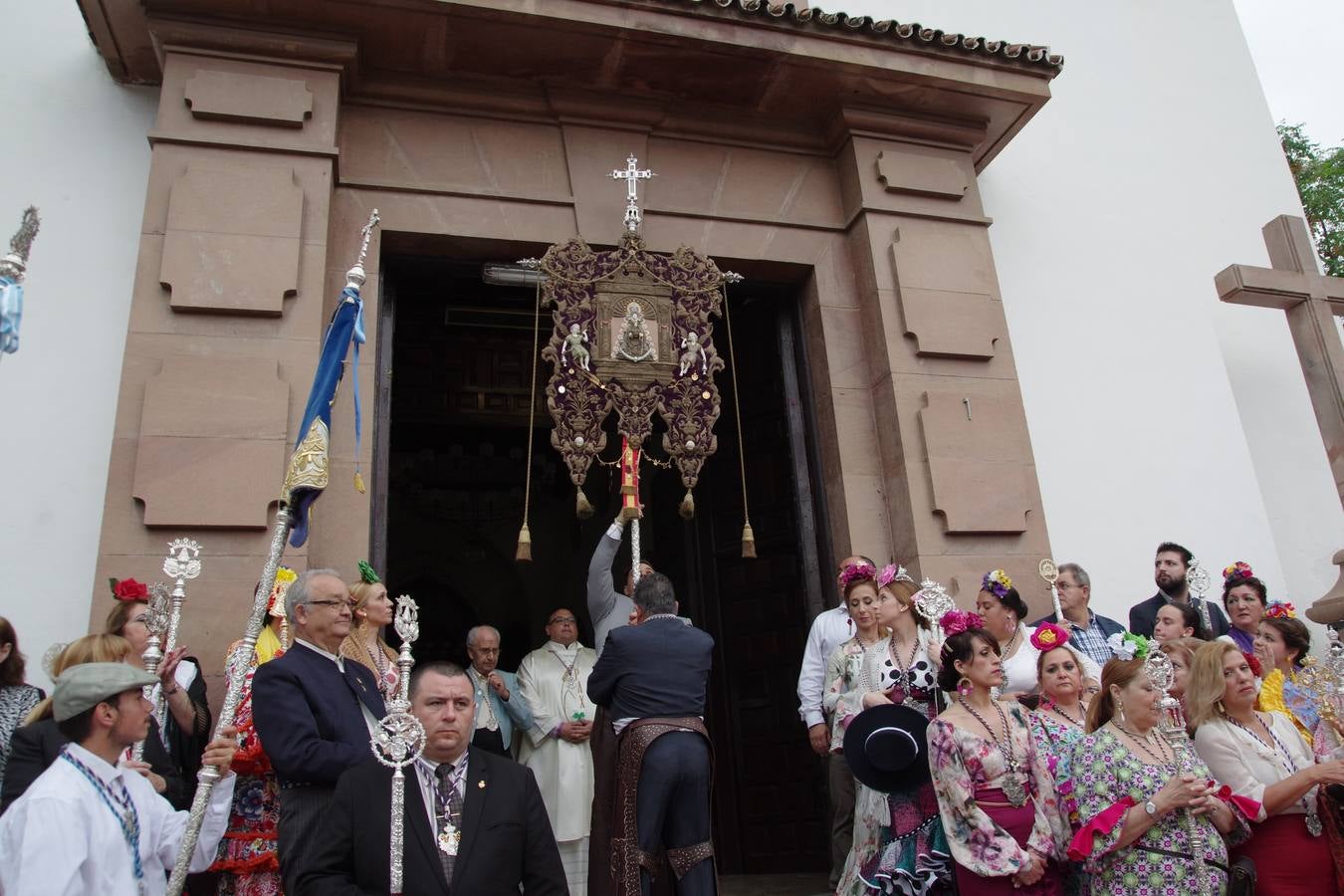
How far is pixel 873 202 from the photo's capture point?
24.5 ft

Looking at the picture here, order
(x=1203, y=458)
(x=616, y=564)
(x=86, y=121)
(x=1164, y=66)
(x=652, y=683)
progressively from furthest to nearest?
1. (x=616, y=564)
2. (x=1164, y=66)
3. (x=1203, y=458)
4. (x=86, y=121)
5. (x=652, y=683)

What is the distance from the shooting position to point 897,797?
4.43m

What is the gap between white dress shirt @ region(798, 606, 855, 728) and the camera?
597 cm

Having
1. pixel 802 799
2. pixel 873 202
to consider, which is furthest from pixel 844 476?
pixel 802 799

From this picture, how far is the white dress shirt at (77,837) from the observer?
9.32 ft

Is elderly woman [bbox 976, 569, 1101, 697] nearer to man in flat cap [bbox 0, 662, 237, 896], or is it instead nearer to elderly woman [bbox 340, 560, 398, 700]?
elderly woman [bbox 340, 560, 398, 700]

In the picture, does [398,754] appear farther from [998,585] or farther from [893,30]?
[893,30]

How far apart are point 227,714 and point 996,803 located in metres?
2.74

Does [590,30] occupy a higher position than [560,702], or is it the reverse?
[590,30]

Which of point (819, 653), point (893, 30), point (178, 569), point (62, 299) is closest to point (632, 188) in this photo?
point (893, 30)

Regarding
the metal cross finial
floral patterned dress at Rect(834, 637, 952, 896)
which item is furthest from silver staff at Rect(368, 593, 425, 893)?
the metal cross finial

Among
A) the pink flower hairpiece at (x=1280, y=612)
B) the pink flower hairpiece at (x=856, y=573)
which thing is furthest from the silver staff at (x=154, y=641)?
the pink flower hairpiece at (x=1280, y=612)

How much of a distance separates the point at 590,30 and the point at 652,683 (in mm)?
4140

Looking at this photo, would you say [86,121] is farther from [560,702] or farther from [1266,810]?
[1266,810]
